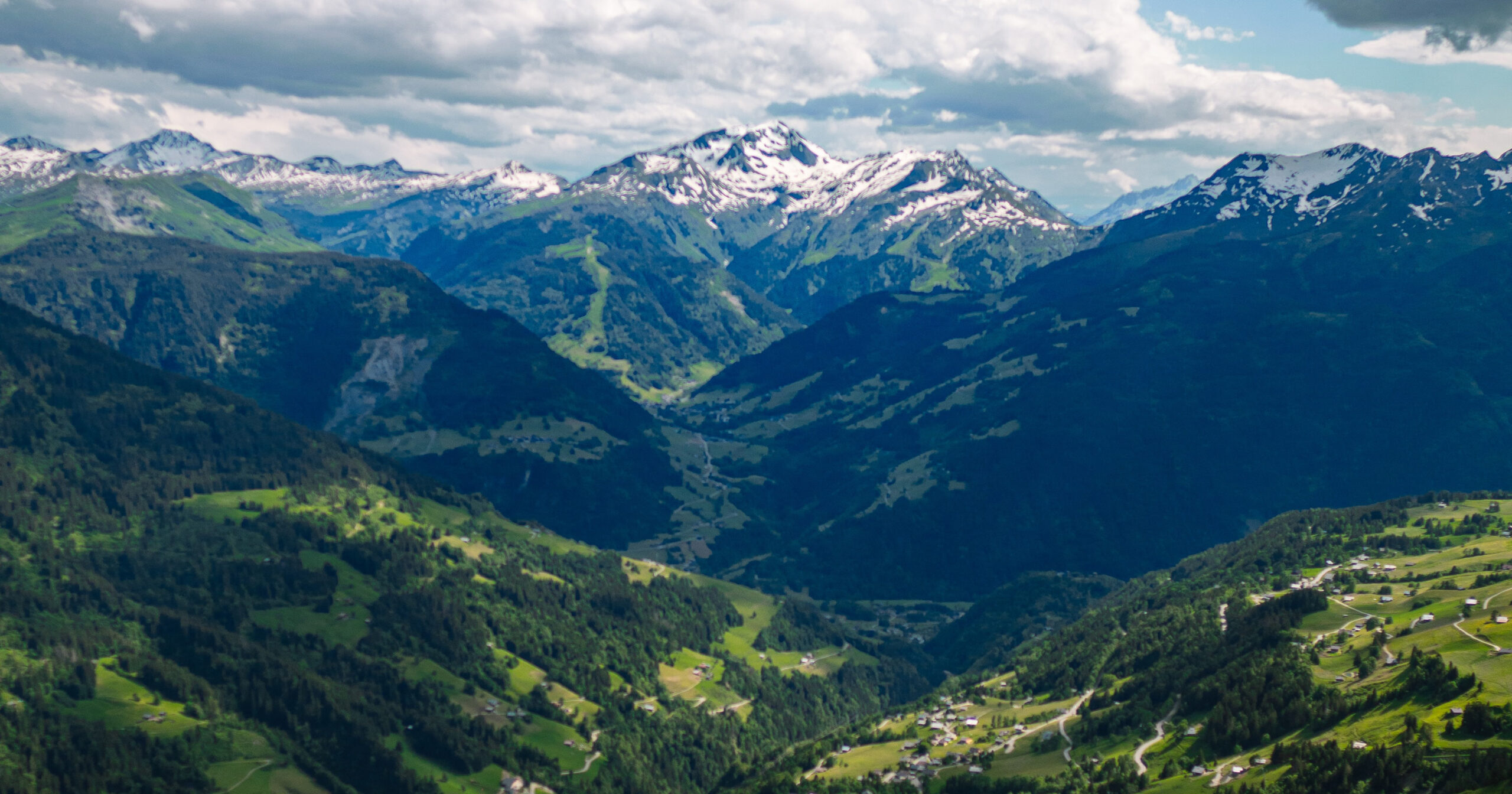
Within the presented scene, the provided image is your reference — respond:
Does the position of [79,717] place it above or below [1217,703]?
below

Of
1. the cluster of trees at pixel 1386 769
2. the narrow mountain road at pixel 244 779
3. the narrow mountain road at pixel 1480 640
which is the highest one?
the narrow mountain road at pixel 1480 640

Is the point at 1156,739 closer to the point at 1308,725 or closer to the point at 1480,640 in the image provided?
the point at 1308,725

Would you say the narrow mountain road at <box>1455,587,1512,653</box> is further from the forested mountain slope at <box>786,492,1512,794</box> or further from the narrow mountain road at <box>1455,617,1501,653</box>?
the forested mountain slope at <box>786,492,1512,794</box>

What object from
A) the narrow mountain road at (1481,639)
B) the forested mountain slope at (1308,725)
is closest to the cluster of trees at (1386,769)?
the forested mountain slope at (1308,725)

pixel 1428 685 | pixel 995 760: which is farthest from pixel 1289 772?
pixel 995 760


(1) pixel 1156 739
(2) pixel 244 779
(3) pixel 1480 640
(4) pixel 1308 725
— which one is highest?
(3) pixel 1480 640

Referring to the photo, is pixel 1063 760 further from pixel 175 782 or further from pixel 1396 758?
pixel 175 782

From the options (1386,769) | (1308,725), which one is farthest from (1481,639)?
(1386,769)

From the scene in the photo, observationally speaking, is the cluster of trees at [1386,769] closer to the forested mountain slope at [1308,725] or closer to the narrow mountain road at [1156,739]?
the forested mountain slope at [1308,725]
